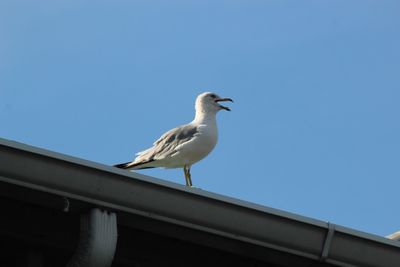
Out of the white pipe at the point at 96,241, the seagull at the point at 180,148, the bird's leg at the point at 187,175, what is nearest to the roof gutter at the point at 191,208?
the white pipe at the point at 96,241

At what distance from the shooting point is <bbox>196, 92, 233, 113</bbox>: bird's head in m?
12.3

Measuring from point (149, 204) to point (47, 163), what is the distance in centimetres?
62

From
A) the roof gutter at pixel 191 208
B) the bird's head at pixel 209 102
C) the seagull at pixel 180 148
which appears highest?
the bird's head at pixel 209 102

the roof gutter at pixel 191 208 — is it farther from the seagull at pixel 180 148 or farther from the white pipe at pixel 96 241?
the seagull at pixel 180 148

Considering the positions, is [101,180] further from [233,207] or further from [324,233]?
[324,233]

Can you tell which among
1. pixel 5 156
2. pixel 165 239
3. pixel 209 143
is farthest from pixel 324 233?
pixel 209 143

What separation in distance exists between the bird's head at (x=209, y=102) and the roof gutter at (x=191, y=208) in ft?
21.0

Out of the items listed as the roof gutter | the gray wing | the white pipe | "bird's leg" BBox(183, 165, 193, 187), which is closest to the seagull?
the gray wing

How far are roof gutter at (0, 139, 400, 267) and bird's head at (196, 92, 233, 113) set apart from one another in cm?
641

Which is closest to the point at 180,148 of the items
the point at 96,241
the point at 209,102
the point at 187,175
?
the point at 187,175

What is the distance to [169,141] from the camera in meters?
11.4

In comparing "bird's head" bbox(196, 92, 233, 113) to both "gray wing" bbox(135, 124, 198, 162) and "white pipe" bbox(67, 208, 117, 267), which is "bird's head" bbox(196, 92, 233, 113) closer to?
"gray wing" bbox(135, 124, 198, 162)

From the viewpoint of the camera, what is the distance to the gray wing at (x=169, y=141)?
11344 millimetres

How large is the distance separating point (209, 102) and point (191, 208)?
6.83 m
